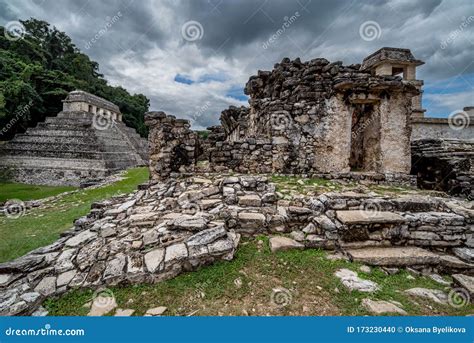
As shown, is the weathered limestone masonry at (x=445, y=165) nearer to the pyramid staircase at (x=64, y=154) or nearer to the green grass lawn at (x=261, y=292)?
the green grass lawn at (x=261, y=292)

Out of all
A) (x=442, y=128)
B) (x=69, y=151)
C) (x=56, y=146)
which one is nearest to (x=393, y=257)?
(x=442, y=128)

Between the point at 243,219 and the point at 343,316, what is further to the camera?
the point at 243,219

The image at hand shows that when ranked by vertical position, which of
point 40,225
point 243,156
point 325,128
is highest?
point 325,128

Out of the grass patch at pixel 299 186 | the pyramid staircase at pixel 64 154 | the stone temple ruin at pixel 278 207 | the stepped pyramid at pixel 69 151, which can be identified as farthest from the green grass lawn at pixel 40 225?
the pyramid staircase at pixel 64 154

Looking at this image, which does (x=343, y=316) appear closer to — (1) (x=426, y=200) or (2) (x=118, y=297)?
(2) (x=118, y=297)

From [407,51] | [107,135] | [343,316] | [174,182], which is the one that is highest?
[407,51]

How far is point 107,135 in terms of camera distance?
2566 cm

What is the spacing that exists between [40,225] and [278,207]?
7637 mm

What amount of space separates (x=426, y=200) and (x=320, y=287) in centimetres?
350

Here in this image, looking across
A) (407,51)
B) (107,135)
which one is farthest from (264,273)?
(107,135)

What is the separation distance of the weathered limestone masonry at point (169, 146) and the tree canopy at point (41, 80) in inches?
488

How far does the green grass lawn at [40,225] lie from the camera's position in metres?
5.59

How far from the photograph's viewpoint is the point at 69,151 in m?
21.1

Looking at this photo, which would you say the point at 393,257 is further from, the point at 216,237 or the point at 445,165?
the point at 445,165
